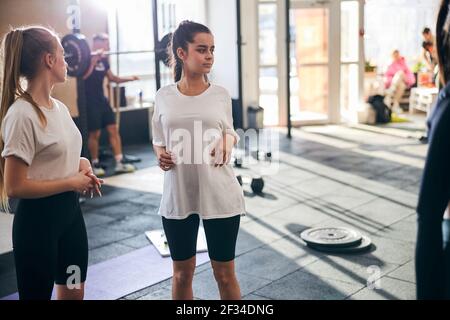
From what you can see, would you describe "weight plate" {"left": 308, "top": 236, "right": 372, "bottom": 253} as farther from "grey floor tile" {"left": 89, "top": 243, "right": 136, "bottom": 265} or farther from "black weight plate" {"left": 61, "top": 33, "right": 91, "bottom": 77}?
"black weight plate" {"left": 61, "top": 33, "right": 91, "bottom": 77}

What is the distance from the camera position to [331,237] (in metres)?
3.71

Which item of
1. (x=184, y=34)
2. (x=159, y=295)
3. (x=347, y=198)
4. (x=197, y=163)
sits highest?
(x=184, y=34)

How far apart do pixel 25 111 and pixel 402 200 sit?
345 centimetres

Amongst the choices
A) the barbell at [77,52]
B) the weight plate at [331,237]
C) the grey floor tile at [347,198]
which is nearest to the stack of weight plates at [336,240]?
the weight plate at [331,237]

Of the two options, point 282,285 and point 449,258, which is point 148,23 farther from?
point 449,258

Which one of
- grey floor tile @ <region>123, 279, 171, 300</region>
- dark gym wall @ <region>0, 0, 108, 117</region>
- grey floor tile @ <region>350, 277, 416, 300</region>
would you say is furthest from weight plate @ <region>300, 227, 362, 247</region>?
dark gym wall @ <region>0, 0, 108, 117</region>

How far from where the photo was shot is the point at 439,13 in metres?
1.27

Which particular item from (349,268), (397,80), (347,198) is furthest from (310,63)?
(349,268)

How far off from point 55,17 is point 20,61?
13.8ft

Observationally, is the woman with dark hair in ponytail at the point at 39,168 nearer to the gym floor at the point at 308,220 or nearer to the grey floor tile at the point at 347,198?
the gym floor at the point at 308,220

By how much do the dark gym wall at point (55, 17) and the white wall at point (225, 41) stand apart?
167 cm

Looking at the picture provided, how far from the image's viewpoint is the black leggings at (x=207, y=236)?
6.87 feet

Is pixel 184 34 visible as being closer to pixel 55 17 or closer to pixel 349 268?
pixel 349 268

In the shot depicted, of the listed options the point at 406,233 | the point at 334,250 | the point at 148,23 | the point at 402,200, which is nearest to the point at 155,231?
the point at 334,250
